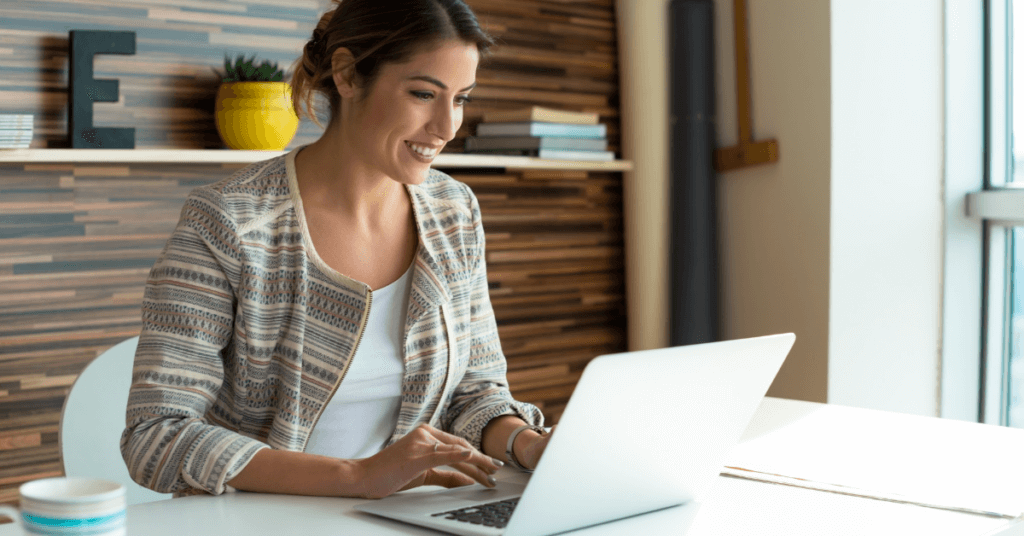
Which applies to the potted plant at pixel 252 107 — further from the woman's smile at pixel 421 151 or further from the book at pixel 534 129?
the woman's smile at pixel 421 151

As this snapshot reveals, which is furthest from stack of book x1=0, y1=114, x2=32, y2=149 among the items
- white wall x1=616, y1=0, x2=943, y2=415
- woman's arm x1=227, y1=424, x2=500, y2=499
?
white wall x1=616, y1=0, x2=943, y2=415

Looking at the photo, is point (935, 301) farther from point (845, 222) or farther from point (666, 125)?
point (666, 125)

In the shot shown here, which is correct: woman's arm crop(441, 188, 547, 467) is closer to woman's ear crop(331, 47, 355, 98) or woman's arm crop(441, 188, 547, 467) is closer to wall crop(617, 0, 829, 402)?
woman's ear crop(331, 47, 355, 98)

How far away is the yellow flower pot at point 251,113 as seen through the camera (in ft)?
7.82

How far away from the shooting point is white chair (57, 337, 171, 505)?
160 cm

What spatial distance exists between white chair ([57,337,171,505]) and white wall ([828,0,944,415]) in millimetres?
1936

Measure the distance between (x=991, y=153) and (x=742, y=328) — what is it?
0.90m

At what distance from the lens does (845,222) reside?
2795mm

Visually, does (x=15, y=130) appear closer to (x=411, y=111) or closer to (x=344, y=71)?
(x=344, y=71)

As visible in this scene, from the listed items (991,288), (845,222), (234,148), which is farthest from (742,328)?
(234,148)

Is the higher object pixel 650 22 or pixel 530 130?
pixel 650 22

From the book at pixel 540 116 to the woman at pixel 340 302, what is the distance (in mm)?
1171

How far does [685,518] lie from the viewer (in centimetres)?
Answer: 111

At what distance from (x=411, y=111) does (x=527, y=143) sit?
53.2 inches
